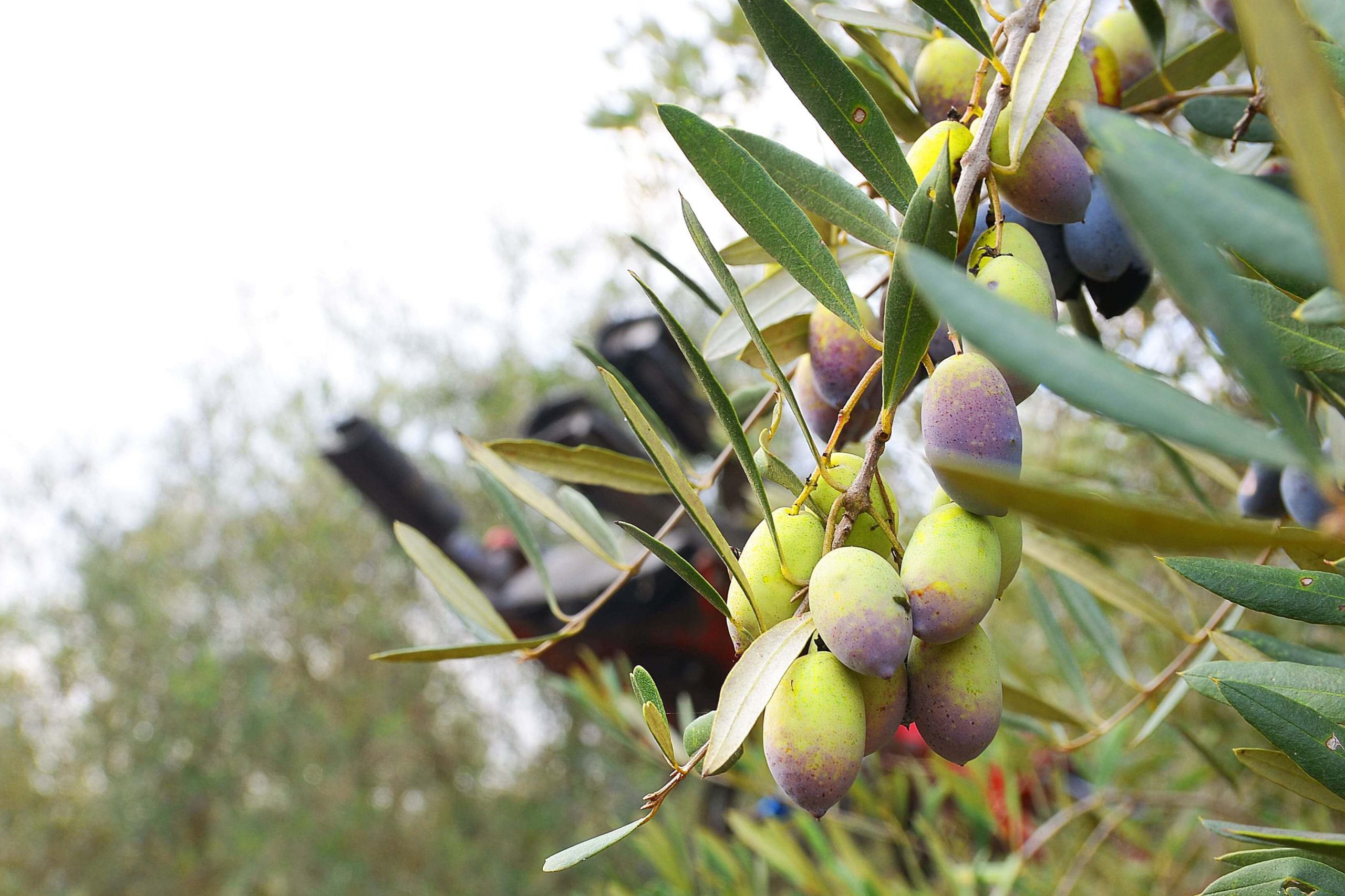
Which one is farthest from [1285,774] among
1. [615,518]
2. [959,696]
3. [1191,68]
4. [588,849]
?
[615,518]

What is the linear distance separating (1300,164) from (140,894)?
20.4 feet

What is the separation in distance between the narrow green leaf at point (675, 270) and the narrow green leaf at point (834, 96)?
0.09m

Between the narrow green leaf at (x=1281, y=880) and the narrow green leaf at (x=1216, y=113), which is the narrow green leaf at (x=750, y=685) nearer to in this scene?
the narrow green leaf at (x=1281, y=880)

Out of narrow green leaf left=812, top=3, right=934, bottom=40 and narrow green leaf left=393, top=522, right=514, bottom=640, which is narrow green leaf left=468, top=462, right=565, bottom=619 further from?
narrow green leaf left=812, top=3, right=934, bottom=40

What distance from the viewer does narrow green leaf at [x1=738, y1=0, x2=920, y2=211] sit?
0.97 ft

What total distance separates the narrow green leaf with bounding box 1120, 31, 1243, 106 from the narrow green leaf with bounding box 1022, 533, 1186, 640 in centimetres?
24

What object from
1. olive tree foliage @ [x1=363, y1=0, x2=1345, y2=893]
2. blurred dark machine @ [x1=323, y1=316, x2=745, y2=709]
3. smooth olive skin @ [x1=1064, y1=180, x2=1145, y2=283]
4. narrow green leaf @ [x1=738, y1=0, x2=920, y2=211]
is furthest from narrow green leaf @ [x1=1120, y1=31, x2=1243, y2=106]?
blurred dark machine @ [x1=323, y1=316, x2=745, y2=709]

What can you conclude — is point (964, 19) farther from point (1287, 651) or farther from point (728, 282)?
point (1287, 651)

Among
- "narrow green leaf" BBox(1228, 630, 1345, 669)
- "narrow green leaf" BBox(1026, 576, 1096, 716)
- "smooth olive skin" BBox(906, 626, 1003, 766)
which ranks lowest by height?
"narrow green leaf" BBox(1026, 576, 1096, 716)

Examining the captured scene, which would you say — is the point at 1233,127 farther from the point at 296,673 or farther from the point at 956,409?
the point at 296,673

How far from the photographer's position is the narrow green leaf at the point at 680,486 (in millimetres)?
263

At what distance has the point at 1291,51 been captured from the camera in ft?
0.40

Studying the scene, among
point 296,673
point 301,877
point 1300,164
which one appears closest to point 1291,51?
point 1300,164

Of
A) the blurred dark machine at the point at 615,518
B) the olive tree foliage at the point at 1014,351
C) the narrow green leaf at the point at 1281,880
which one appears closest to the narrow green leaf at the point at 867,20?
the olive tree foliage at the point at 1014,351
